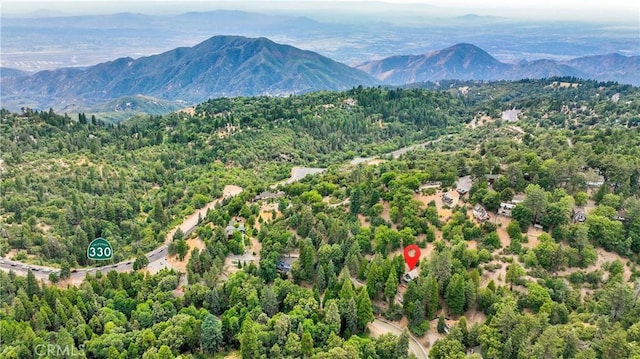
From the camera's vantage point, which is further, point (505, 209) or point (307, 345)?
point (505, 209)

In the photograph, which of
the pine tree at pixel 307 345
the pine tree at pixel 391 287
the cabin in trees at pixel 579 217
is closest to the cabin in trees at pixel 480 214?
the cabin in trees at pixel 579 217

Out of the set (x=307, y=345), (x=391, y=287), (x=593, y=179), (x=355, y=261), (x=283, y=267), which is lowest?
(x=307, y=345)

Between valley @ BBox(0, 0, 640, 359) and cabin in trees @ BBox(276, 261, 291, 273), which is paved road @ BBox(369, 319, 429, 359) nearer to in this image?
valley @ BBox(0, 0, 640, 359)

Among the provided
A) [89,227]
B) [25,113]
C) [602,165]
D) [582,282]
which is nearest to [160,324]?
[89,227]

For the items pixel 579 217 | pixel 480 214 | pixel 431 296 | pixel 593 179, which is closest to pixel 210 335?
pixel 431 296

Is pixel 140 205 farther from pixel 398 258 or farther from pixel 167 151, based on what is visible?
pixel 398 258

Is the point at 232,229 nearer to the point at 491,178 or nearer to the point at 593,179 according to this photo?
the point at 491,178
